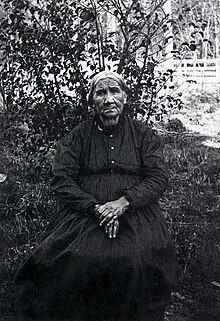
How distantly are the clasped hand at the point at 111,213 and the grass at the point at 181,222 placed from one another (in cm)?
89

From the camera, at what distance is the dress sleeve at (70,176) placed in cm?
292

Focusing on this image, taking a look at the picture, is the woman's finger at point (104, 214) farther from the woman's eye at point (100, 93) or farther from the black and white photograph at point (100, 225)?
the woman's eye at point (100, 93)

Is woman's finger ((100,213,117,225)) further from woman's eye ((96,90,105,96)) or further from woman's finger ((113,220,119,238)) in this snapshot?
woman's eye ((96,90,105,96))

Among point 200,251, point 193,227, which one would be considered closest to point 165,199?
point 193,227

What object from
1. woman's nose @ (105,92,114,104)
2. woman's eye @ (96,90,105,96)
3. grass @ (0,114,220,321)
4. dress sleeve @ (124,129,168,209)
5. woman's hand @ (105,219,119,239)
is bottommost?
grass @ (0,114,220,321)

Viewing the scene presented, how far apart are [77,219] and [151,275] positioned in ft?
1.85

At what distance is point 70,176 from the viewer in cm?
307

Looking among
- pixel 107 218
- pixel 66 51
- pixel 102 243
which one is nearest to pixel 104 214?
pixel 107 218

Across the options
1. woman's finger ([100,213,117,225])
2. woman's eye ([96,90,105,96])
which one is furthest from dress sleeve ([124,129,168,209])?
woman's eye ([96,90,105,96])

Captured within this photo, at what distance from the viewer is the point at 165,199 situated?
16.6 feet

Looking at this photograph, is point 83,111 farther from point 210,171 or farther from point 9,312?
point 210,171

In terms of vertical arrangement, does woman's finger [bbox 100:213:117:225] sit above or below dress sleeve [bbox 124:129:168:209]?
below

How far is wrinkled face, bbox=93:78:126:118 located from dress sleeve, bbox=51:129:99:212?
243mm

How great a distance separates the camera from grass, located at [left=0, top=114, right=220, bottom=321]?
340 centimetres
